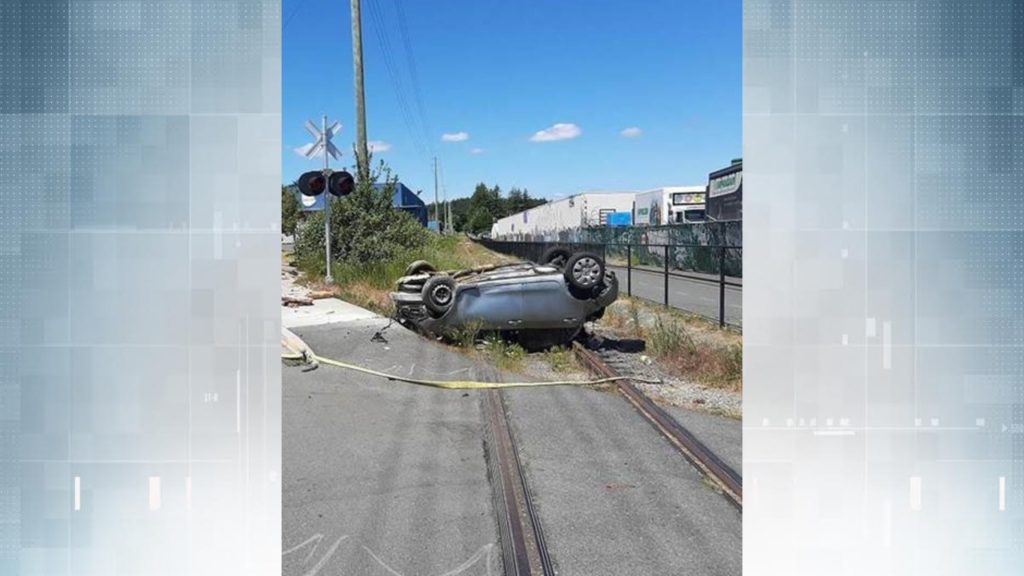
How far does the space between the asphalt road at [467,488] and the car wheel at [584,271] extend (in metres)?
2.07

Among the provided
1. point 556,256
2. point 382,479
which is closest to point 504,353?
point 556,256

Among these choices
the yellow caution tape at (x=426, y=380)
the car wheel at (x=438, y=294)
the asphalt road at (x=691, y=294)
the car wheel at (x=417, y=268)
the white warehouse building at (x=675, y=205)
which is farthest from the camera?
the white warehouse building at (x=675, y=205)

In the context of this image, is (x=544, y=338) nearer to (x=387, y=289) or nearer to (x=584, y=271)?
(x=584, y=271)

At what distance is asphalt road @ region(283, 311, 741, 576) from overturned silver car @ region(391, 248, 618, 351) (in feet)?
6.83

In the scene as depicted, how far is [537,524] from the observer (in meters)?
3.97

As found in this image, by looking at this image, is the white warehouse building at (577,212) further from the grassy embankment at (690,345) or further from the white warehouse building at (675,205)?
the grassy embankment at (690,345)

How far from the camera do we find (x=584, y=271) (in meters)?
9.16

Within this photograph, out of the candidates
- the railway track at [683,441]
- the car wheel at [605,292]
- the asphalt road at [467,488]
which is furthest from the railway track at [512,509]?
the car wheel at [605,292]

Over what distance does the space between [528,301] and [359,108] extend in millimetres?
13352

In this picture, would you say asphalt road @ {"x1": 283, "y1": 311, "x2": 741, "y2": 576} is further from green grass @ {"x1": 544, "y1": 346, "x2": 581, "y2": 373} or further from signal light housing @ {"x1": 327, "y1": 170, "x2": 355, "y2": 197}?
signal light housing @ {"x1": 327, "y1": 170, "x2": 355, "y2": 197}

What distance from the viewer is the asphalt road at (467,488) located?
3605 millimetres

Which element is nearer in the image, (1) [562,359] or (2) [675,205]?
(1) [562,359]

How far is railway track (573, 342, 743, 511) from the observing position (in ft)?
14.8

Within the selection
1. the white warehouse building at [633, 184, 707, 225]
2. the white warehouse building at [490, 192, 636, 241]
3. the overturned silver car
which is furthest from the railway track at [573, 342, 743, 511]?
the white warehouse building at [490, 192, 636, 241]
